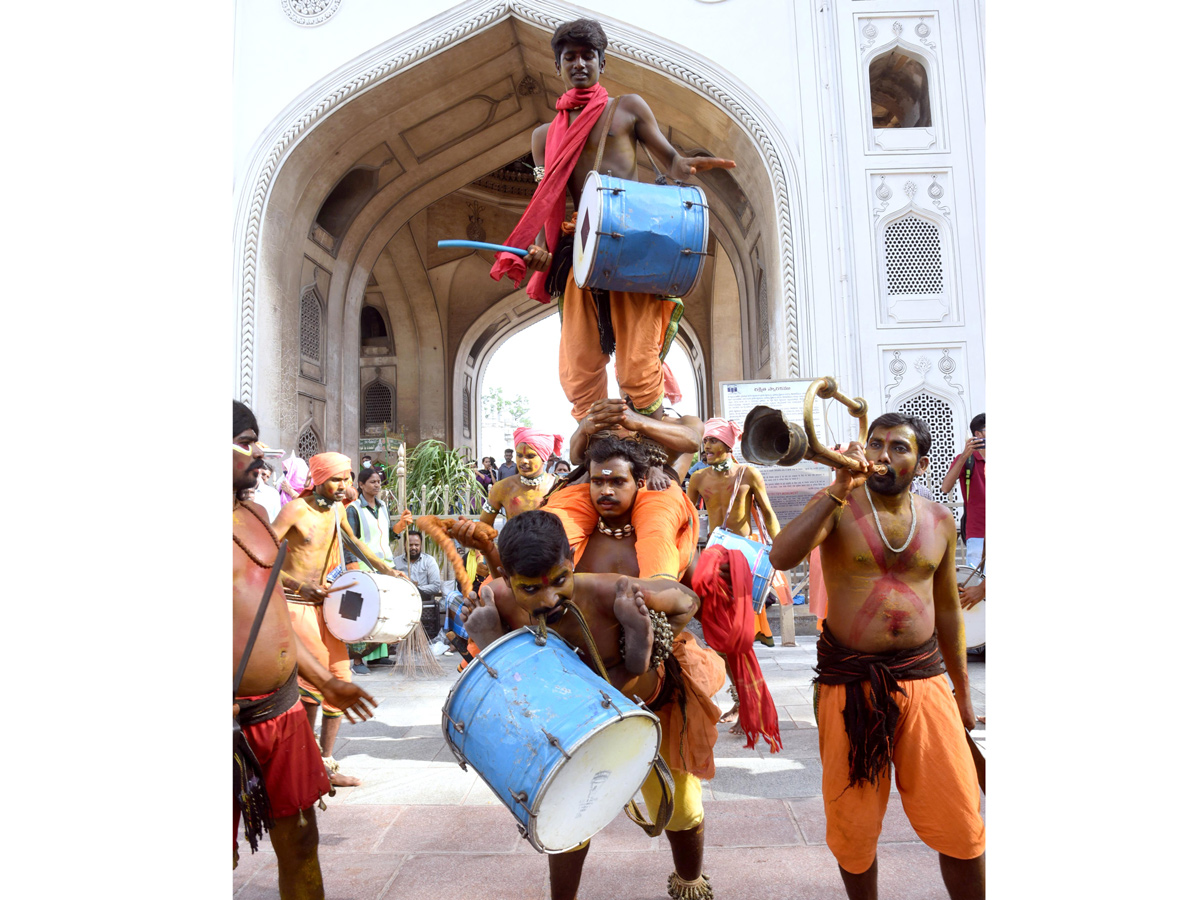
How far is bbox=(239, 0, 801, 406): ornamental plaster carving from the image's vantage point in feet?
37.8

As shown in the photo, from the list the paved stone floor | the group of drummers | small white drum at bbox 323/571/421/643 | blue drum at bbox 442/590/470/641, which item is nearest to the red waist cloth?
the group of drummers

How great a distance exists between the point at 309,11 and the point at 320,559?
10.3 metres

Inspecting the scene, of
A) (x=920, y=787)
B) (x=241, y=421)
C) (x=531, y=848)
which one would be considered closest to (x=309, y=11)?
(x=241, y=421)

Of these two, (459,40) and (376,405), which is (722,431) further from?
(376,405)

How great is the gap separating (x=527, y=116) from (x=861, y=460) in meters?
14.5

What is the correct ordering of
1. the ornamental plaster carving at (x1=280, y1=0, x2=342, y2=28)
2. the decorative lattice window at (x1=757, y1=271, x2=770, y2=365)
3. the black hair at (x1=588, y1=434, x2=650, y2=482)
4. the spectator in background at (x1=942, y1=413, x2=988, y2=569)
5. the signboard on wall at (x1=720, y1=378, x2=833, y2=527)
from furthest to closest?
the decorative lattice window at (x1=757, y1=271, x2=770, y2=365) < the ornamental plaster carving at (x1=280, y1=0, x2=342, y2=28) < the signboard on wall at (x1=720, y1=378, x2=833, y2=527) < the spectator in background at (x1=942, y1=413, x2=988, y2=569) < the black hair at (x1=588, y1=434, x2=650, y2=482)

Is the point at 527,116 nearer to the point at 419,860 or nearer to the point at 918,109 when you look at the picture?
the point at 918,109

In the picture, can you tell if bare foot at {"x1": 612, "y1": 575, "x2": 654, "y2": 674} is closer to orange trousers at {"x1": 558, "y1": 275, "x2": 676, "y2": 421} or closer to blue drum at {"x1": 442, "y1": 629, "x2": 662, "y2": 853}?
blue drum at {"x1": 442, "y1": 629, "x2": 662, "y2": 853}

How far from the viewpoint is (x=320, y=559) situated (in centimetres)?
520

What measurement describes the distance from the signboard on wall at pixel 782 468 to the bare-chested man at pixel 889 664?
568cm

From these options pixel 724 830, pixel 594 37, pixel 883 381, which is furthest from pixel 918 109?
pixel 724 830

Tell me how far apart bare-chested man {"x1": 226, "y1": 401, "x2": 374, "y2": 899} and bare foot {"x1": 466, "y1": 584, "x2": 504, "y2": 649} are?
36 cm

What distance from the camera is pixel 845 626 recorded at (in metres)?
2.83

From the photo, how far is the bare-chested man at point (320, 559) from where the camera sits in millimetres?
4656
